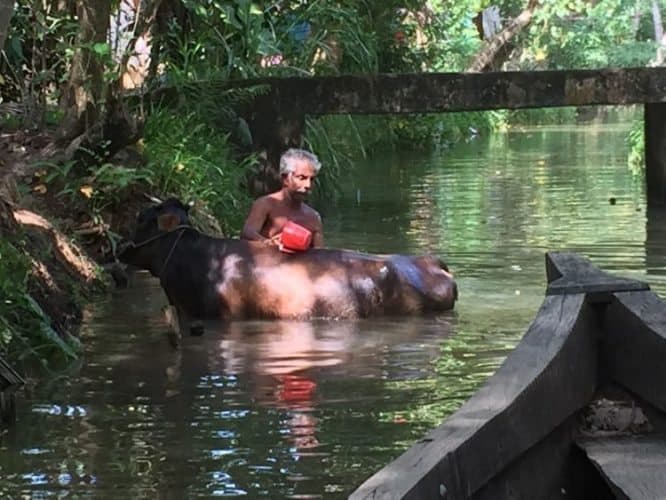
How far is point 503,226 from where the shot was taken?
46.2ft

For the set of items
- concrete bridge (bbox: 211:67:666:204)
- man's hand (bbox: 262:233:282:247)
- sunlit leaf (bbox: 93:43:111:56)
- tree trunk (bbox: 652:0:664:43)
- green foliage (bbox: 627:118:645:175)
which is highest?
tree trunk (bbox: 652:0:664:43)

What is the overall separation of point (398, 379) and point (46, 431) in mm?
1819

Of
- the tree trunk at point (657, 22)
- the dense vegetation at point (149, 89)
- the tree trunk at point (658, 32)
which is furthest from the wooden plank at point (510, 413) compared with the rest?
the tree trunk at point (657, 22)

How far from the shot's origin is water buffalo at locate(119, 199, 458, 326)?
8.85 metres

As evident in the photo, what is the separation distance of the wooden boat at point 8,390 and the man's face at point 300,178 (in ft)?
10.4

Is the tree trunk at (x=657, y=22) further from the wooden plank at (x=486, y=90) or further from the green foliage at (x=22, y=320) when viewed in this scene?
the green foliage at (x=22, y=320)

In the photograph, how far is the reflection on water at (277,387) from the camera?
550cm

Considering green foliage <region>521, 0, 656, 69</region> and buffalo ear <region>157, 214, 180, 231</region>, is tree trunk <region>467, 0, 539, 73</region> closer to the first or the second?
green foliage <region>521, 0, 656, 69</region>

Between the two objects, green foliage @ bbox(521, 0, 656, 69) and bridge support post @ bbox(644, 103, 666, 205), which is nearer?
bridge support post @ bbox(644, 103, 666, 205)

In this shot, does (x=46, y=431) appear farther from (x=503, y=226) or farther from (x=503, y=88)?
(x=503, y=88)

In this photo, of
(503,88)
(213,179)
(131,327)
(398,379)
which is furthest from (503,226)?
(398,379)

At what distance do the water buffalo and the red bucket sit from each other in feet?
0.18

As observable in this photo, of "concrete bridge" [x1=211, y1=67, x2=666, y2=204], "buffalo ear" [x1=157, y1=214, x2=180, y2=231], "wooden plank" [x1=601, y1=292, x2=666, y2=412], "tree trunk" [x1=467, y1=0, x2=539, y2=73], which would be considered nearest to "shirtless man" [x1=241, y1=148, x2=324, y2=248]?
"buffalo ear" [x1=157, y1=214, x2=180, y2=231]

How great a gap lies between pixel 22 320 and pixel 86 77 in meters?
3.65
